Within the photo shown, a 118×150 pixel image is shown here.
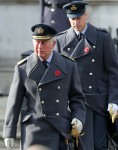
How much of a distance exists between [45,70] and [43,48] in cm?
22

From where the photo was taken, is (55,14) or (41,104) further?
(55,14)

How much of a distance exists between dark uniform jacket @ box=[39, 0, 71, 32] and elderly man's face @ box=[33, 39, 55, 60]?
3.87 m

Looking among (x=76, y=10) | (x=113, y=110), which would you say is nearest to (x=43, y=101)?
(x=113, y=110)

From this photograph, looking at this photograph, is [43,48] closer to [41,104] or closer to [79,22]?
[41,104]

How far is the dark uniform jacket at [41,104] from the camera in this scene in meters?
6.38

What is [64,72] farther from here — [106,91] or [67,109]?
[106,91]

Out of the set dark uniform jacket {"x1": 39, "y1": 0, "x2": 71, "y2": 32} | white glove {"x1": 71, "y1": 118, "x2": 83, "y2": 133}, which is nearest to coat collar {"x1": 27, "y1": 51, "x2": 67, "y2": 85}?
white glove {"x1": 71, "y1": 118, "x2": 83, "y2": 133}

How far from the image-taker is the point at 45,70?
21.1 feet

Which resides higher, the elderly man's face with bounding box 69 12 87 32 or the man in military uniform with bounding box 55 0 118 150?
the elderly man's face with bounding box 69 12 87 32

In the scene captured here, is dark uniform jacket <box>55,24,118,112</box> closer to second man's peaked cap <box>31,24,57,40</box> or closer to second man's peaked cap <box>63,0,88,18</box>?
second man's peaked cap <box>63,0,88,18</box>

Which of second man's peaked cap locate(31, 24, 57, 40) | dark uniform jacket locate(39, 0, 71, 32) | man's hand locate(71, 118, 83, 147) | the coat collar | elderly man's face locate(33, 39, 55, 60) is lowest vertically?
dark uniform jacket locate(39, 0, 71, 32)

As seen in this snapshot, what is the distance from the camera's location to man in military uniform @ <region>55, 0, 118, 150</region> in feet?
24.2

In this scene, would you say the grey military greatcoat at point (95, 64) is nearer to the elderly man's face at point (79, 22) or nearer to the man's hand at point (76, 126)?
the elderly man's face at point (79, 22)

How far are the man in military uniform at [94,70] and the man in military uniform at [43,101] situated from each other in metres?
0.92
